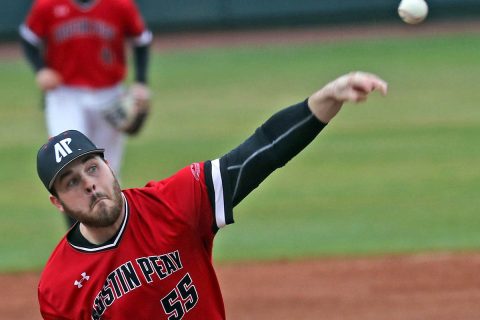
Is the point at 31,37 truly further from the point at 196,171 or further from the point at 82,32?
the point at 196,171

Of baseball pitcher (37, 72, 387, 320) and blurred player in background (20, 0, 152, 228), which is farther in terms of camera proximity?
blurred player in background (20, 0, 152, 228)

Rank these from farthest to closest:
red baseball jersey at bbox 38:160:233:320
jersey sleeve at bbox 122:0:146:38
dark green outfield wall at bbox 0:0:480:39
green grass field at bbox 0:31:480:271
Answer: dark green outfield wall at bbox 0:0:480:39, green grass field at bbox 0:31:480:271, jersey sleeve at bbox 122:0:146:38, red baseball jersey at bbox 38:160:233:320

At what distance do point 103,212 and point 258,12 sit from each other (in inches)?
712

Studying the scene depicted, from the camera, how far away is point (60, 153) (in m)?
4.22

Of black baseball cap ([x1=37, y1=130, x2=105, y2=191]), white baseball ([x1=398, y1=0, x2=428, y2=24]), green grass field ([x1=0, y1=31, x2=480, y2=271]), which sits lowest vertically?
green grass field ([x1=0, y1=31, x2=480, y2=271])

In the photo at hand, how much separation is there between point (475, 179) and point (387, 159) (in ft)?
4.69

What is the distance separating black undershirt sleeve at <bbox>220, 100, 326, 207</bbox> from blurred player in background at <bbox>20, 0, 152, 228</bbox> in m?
5.22

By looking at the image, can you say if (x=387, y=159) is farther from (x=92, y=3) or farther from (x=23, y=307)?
(x=23, y=307)

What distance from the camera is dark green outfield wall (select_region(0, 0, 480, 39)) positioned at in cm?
2167

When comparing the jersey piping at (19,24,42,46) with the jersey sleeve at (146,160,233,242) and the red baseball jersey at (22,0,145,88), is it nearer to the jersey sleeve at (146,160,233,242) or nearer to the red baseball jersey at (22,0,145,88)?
the red baseball jersey at (22,0,145,88)

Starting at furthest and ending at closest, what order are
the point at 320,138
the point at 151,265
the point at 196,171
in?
the point at 320,138 < the point at 196,171 < the point at 151,265

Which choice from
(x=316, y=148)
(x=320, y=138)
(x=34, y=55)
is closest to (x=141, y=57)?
(x=34, y=55)

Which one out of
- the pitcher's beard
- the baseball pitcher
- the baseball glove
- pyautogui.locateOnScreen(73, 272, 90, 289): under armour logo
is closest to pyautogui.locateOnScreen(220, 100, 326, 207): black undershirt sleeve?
the baseball pitcher

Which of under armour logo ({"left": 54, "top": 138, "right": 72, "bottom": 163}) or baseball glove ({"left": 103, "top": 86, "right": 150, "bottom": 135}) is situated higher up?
under armour logo ({"left": 54, "top": 138, "right": 72, "bottom": 163})
